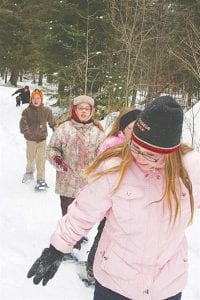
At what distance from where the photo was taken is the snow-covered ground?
4379mm

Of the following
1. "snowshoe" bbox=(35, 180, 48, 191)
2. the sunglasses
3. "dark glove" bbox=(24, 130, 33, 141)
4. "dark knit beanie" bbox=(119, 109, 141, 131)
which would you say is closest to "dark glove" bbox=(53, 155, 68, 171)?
"dark knit beanie" bbox=(119, 109, 141, 131)

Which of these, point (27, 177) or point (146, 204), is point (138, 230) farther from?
point (27, 177)

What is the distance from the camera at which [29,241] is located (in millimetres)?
5625

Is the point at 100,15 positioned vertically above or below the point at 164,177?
above

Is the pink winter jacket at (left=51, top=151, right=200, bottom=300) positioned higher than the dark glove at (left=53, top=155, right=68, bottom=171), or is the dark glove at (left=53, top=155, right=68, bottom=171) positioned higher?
the pink winter jacket at (left=51, top=151, right=200, bottom=300)

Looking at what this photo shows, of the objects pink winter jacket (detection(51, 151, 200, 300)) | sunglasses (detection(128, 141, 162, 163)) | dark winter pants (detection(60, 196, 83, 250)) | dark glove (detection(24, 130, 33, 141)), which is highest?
sunglasses (detection(128, 141, 162, 163))

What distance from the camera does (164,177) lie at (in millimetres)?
2324

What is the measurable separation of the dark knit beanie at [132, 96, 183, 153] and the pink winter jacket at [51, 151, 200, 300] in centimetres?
16

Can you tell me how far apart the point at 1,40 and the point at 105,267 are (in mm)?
32952

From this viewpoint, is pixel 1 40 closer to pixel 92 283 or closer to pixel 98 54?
pixel 98 54

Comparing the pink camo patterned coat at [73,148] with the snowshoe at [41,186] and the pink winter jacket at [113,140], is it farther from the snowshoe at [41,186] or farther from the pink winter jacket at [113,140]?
the snowshoe at [41,186]

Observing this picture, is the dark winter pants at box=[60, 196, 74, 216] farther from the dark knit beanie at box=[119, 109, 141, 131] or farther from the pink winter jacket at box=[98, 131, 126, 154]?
the dark knit beanie at box=[119, 109, 141, 131]

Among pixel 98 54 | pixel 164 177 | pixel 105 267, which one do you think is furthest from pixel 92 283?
pixel 98 54

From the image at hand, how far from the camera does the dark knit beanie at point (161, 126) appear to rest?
7.25 ft
